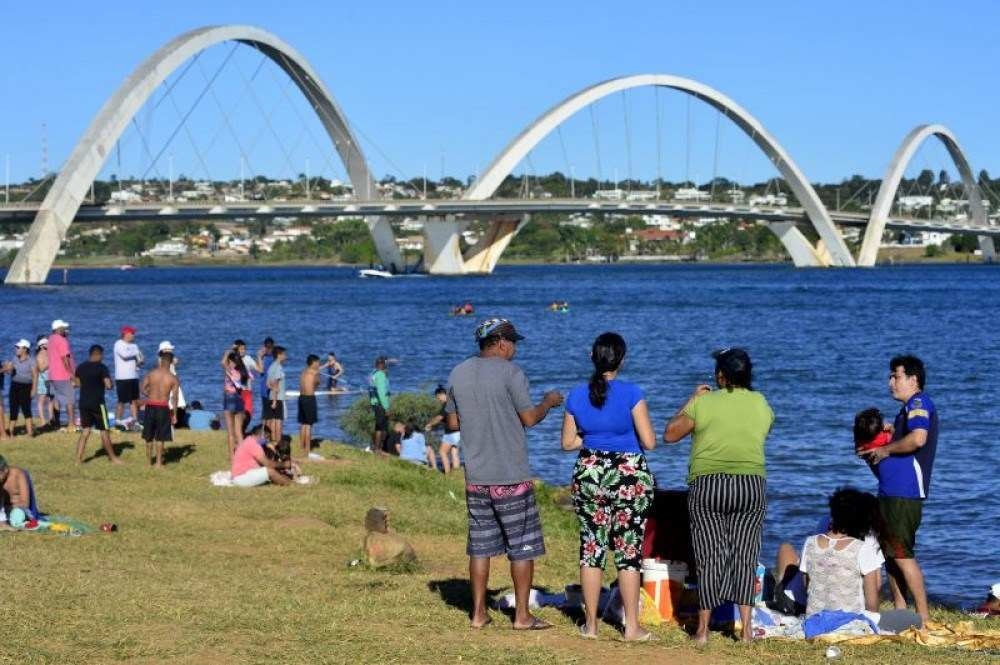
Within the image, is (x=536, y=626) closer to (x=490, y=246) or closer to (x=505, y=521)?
(x=505, y=521)

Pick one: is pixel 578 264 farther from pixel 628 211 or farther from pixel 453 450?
pixel 453 450

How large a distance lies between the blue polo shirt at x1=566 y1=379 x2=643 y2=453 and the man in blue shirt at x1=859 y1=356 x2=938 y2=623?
1741mm

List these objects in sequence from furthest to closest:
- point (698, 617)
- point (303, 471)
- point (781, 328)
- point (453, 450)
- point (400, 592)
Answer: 1. point (781, 328)
2. point (453, 450)
3. point (303, 471)
4. point (400, 592)
5. point (698, 617)

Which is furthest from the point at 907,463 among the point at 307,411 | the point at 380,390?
the point at 380,390

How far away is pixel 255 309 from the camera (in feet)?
235

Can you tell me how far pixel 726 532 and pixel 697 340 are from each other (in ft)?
143

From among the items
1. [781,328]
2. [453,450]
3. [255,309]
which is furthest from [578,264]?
[453,450]

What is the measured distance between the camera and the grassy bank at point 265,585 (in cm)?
848

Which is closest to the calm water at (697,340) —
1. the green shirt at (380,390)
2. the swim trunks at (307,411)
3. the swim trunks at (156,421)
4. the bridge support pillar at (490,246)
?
the green shirt at (380,390)

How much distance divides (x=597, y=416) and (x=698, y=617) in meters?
1.40

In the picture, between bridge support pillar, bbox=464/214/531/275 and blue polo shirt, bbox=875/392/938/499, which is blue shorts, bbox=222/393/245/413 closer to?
blue polo shirt, bbox=875/392/938/499

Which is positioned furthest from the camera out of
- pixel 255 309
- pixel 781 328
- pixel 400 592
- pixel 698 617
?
pixel 255 309

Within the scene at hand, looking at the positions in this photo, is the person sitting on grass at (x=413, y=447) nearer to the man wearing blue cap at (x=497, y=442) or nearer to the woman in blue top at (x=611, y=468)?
the man wearing blue cap at (x=497, y=442)

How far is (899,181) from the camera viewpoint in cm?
11775
